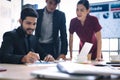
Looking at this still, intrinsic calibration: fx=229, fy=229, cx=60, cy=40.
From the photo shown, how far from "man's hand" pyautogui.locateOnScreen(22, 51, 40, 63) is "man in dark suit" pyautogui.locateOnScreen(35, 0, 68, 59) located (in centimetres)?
106

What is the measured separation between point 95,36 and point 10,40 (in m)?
1.27

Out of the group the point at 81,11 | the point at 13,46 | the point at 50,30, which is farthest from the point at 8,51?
the point at 81,11

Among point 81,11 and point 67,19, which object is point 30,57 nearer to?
point 81,11

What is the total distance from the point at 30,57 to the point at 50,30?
119 cm

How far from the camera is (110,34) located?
4.30 m

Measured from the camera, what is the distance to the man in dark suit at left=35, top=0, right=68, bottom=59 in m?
A: 2.73

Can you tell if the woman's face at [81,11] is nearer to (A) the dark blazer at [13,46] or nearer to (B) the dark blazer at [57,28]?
(B) the dark blazer at [57,28]

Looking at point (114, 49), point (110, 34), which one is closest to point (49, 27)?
point (110, 34)

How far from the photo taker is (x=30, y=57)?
1.60 meters

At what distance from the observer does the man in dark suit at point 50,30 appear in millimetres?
2729

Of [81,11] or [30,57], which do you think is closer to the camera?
[30,57]

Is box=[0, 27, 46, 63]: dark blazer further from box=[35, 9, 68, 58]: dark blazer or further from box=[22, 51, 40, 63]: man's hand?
box=[35, 9, 68, 58]: dark blazer

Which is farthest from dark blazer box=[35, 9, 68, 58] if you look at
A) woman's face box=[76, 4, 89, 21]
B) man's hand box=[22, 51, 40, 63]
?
man's hand box=[22, 51, 40, 63]

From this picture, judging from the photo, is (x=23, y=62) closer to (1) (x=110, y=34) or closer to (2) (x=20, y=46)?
(2) (x=20, y=46)
